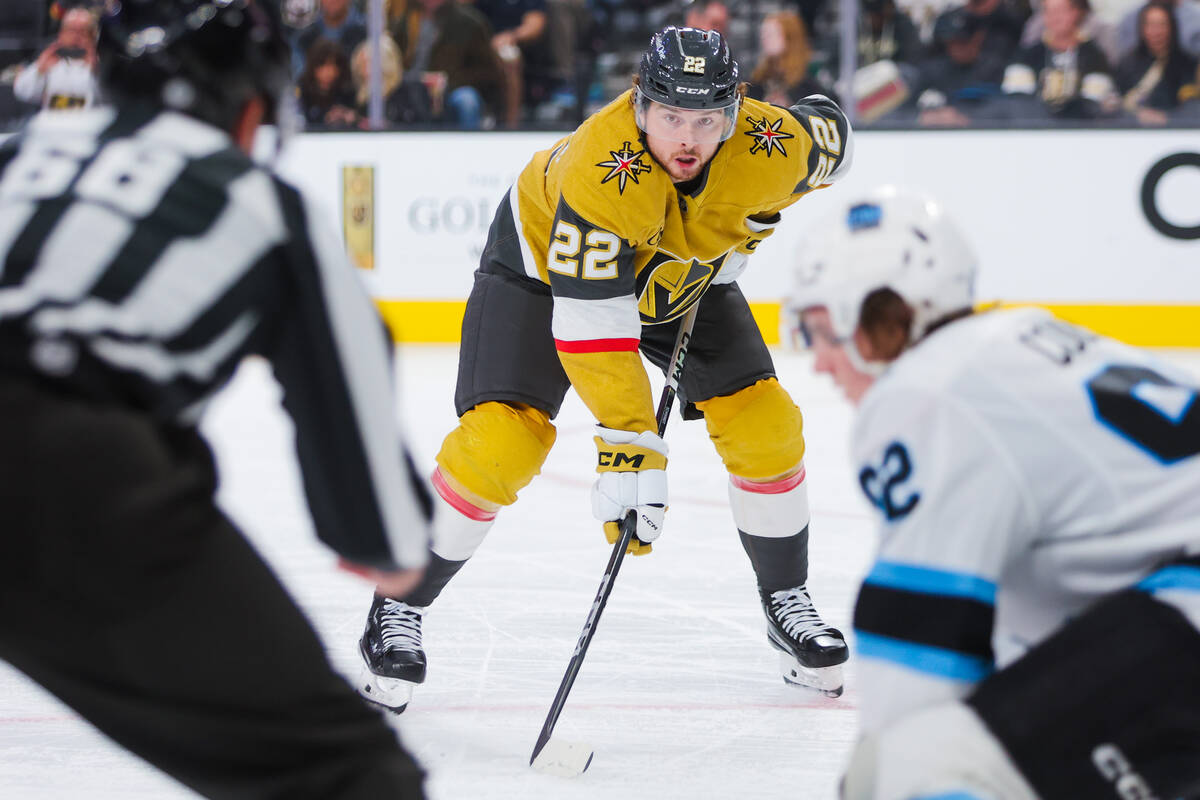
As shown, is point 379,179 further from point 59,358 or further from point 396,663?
point 59,358

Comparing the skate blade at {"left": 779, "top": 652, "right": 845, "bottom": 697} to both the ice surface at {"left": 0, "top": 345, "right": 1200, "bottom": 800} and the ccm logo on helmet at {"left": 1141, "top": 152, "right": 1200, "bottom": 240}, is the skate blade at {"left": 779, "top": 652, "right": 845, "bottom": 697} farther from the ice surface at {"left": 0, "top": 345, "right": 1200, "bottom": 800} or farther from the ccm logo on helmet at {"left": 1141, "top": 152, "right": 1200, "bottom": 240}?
the ccm logo on helmet at {"left": 1141, "top": 152, "right": 1200, "bottom": 240}

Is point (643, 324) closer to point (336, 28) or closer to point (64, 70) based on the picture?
point (64, 70)

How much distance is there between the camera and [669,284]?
2.72 metres

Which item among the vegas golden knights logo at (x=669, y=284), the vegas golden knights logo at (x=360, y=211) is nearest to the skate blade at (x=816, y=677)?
the vegas golden knights logo at (x=669, y=284)

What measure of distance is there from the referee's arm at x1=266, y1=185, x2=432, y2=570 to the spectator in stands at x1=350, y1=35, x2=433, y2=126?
576cm

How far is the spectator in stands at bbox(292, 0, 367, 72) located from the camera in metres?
7.03

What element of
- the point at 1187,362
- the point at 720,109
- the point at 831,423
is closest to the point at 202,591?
the point at 720,109

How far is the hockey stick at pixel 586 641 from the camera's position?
89.2 inches

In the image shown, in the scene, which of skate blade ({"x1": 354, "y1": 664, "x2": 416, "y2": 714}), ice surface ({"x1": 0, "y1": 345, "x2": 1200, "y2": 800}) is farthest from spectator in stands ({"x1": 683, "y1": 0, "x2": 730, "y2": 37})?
skate blade ({"x1": 354, "y1": 664, "x2": 416, "y2": 714})

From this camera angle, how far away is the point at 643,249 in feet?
8.59

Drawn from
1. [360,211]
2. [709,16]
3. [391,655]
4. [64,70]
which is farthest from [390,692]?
[709,16]

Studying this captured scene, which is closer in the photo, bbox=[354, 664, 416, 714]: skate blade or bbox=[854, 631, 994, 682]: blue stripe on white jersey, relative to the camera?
bbox=[854, 631, 994, 682]: blue stripe on white jersey

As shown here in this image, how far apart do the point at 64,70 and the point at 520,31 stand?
2.14m

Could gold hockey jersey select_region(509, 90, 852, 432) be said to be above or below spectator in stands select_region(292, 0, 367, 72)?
above
